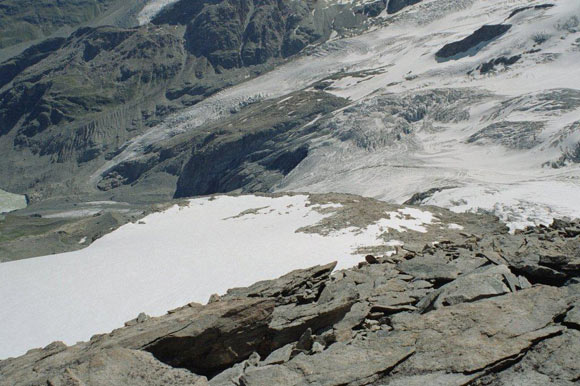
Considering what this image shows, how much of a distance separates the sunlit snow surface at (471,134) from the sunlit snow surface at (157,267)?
1322 centimetres

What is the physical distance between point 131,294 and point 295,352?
1239 cm

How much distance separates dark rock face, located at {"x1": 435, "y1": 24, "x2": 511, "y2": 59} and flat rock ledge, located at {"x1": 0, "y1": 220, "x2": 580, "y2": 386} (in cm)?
14848

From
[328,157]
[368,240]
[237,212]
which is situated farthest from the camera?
[328,157]

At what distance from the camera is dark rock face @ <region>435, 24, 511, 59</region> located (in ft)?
472

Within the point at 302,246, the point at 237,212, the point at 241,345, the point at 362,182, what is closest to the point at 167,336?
the point at 241,345

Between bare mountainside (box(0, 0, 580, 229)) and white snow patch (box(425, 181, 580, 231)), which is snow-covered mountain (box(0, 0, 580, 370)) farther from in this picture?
bare mountainside (box(0, 0, 580, 229))

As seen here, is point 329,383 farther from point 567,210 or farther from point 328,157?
point 328,157

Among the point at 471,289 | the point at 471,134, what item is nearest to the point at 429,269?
the point at 471,289

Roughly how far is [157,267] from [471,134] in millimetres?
91578

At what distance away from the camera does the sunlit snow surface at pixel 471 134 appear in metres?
44.2

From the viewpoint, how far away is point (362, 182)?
8688 cm

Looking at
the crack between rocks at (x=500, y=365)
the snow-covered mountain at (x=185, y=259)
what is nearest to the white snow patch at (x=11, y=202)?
the snow-covered mountain at (x=185, y=259)

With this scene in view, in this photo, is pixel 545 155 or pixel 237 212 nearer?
pixel 237 212

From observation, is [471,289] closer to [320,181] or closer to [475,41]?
[320,181]
